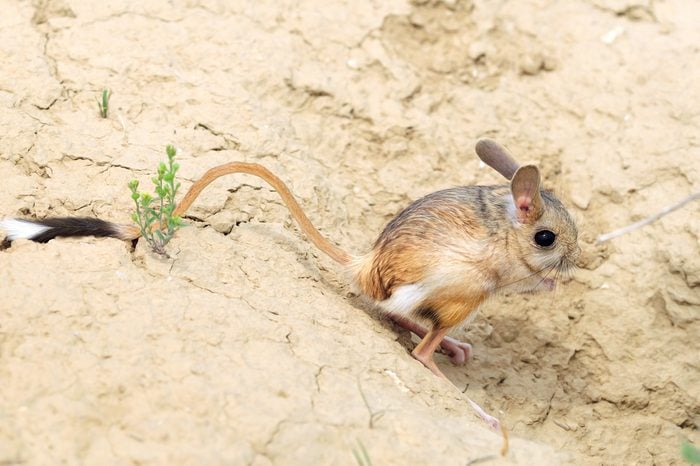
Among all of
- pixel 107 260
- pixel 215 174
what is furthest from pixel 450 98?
pixel 107 260

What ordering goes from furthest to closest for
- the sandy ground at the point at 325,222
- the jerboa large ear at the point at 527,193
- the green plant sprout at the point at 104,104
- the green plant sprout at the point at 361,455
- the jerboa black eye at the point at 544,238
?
the green plant sprout at the point at 104,104 → the jerboa black eye at the point at 544,238 → the jerboa large ear at the point at 527,193 → the sandy ground at the point at 325,222 → the green plant sprout at the point at 361,455

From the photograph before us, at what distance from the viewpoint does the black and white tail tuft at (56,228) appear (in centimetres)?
422

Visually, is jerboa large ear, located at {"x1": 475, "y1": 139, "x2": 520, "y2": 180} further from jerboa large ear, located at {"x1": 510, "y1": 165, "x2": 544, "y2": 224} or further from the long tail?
the long tail

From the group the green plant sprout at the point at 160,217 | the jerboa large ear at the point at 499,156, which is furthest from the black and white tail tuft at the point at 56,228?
the jerboa large ear at the point at 499,156

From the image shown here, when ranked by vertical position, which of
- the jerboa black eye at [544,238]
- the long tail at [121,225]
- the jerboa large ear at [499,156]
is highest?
the jerboa large ear at [499,156]

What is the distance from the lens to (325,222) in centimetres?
544

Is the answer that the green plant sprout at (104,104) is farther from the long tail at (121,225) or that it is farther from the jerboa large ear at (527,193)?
the jerboa large ear at (527,193)

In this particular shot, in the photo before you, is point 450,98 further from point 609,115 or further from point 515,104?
point 609,115

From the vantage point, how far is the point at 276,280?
4.56 metres

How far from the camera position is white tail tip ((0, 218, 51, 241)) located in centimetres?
421

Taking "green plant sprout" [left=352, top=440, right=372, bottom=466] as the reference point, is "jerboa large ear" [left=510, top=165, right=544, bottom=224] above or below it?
above

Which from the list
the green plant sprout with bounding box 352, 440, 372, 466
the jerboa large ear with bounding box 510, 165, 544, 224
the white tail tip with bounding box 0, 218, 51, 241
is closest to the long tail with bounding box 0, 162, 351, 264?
the white tail tip with bounding box 0, 218, 51, 241

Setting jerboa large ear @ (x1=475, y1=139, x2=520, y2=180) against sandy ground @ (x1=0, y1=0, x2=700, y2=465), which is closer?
sandy ground @ (x1=0, y1=0, x2=700, y2=465)

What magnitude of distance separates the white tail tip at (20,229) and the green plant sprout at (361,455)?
1869 mm
